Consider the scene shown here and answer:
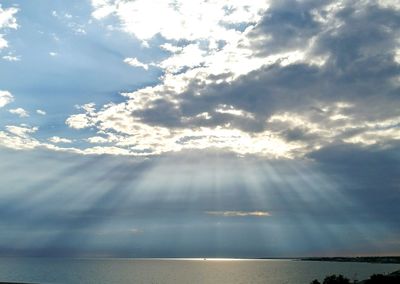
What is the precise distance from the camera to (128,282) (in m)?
144

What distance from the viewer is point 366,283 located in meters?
64.2

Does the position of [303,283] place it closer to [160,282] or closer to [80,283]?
[160,282]

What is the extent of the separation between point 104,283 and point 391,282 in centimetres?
9742

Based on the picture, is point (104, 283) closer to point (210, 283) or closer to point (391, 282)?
point (210, 283)

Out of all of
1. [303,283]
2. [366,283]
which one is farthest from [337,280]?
[303,283]

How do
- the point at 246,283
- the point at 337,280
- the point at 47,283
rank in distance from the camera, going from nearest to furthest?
the point at 337,280
the point at 47,283
the point at 246,283

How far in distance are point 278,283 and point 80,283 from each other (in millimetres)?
59195

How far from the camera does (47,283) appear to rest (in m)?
128

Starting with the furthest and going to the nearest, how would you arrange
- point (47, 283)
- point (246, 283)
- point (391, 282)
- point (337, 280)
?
point (246, 283) → point (47, 283) → point (337, 280) → point (391, 282)

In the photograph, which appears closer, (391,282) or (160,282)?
(391,282)

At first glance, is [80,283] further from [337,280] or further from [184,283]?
[337,280]

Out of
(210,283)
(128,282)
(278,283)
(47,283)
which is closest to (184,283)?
(210,283)

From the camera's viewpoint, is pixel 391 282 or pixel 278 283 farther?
pixel 278 283

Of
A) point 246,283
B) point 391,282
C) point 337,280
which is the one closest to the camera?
point 391,282
